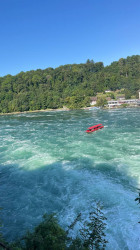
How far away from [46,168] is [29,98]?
285 ft

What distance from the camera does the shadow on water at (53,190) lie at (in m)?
10.1

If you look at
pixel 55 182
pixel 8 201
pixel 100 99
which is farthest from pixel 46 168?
pixel 100 99

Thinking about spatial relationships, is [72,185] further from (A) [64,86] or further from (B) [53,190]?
(A) [64,86]

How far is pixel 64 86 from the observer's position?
114m

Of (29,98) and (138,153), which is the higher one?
(29,98)

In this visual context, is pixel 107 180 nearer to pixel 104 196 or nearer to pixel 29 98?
pixel 104 196

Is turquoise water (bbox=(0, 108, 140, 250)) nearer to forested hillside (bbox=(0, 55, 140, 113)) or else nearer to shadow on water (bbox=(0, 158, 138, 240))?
shadow on water (bbox=(0, 158, 138, 240))

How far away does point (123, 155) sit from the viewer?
18109 mm

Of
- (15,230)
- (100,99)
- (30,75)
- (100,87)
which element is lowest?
(15,230)

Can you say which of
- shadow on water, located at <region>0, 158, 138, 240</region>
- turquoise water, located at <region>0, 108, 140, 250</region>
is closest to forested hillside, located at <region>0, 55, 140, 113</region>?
turquoise water, located at <region>0, 108, 140, 250</region>

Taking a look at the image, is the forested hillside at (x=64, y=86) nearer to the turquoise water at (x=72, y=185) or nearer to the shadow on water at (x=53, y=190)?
the turquoise water at (x=72, y=185)

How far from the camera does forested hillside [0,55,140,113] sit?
89.8 m

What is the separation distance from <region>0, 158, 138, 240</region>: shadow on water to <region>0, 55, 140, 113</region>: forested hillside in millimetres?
69910

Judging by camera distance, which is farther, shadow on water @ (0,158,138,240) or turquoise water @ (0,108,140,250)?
shadow on water @ (0,158,138,240)
